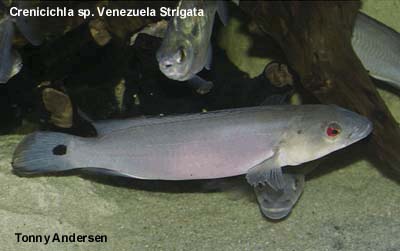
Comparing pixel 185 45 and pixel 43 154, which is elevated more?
pixel 185 45

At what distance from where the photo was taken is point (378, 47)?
4.76m

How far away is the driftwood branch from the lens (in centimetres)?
342

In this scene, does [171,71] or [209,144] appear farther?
[209,144]

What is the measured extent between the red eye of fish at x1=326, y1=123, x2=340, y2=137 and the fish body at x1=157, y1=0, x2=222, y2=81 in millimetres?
1034

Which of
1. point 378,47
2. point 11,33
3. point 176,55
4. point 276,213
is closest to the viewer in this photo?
point 176,55

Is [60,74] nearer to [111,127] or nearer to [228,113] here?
[111,127]

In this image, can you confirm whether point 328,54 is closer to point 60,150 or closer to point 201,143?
point 201,143

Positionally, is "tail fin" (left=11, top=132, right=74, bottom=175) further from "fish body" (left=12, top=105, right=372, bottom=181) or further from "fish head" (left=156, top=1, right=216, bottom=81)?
"fish head" (left=156, top=1, right=216, bottom=81)

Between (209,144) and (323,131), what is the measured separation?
842 millimetres

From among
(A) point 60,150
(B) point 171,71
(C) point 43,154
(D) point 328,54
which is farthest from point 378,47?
(C) point 43,154

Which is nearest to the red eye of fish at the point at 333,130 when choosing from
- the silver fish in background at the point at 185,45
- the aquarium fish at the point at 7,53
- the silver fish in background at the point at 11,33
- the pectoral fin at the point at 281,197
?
the pectoral fin at the point at 281,197

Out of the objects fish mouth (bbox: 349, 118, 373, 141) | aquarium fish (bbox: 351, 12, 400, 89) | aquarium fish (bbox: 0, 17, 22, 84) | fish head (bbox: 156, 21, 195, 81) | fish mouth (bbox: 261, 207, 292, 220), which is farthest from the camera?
aquarium fish (bbox: 351, 12, 400, 89)

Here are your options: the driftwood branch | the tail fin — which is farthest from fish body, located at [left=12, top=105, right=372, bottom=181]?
the driftwood branch

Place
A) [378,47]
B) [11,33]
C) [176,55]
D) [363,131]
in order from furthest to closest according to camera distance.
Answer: [378,47], [363,131], [11,33], [176,55]
